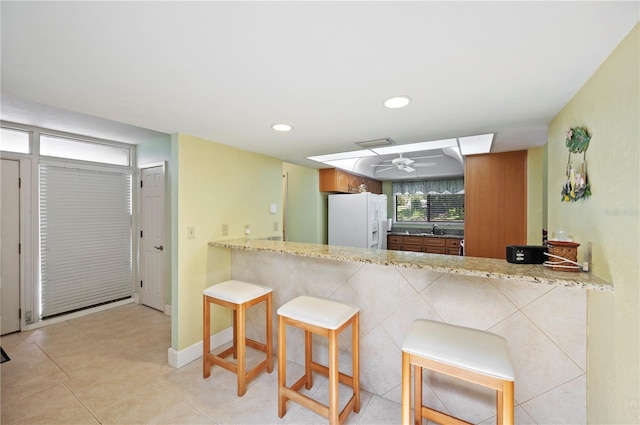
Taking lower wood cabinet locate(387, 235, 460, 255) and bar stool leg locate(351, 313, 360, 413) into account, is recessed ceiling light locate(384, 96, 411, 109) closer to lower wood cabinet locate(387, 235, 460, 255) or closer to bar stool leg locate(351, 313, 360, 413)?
bar stool leg locate(351, 313, 360, 413)

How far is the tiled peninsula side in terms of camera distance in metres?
1.48

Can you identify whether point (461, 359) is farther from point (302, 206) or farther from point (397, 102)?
point (302, 206)

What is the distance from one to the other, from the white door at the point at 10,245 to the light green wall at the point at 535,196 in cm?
557

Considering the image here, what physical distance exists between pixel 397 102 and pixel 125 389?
2.84 metres

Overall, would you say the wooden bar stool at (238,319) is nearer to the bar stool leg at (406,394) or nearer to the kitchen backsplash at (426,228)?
the bar stool leg at (406,394)

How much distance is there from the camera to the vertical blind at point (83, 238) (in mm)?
3158

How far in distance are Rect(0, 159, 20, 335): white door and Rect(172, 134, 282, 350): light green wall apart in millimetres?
2038

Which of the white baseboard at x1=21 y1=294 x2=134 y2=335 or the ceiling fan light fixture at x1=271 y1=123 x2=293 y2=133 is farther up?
the ceiling fan light fixture at x1=271 y1=123 x2=293 y2=133

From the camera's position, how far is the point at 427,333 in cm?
142

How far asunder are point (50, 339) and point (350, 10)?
3.99 meters

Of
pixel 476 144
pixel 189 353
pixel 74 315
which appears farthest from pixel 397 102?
pixel 74 315

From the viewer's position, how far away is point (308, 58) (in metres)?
1.21

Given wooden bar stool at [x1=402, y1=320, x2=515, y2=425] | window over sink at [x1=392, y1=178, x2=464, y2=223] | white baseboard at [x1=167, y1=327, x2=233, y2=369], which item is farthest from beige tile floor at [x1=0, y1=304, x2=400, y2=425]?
window over sink at [x1=392, y1=178, x2=464, y2=223]

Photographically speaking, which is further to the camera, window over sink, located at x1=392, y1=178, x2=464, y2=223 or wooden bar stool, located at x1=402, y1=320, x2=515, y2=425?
window over sink, located at x1=392, y1=178, x2=464, y2=223
